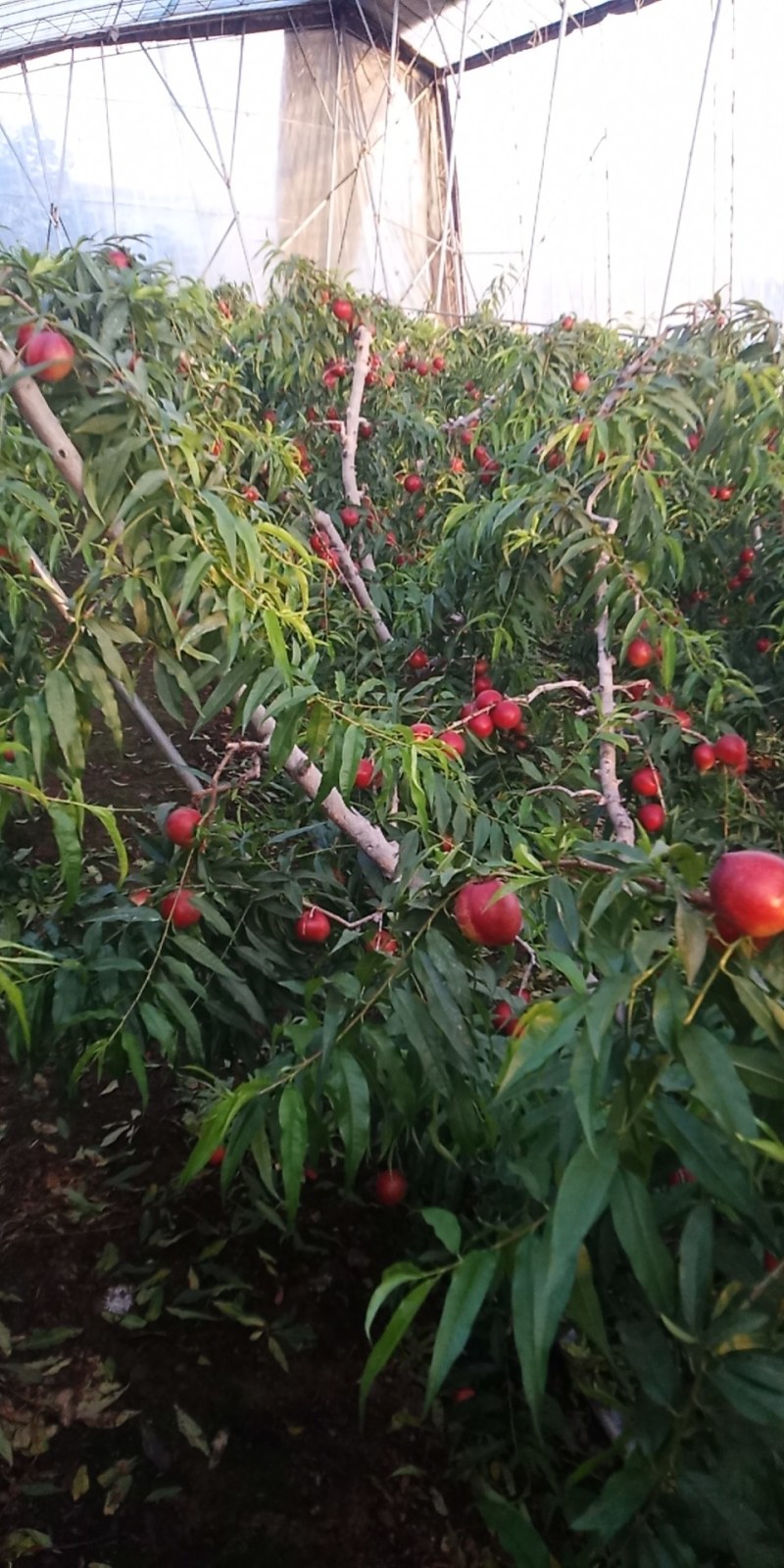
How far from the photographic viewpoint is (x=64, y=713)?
1190 millimetres

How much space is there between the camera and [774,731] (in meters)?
2.87

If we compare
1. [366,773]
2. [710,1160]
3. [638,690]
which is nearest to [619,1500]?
[710,1160]

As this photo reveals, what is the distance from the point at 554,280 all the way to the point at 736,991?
9351 millimetres

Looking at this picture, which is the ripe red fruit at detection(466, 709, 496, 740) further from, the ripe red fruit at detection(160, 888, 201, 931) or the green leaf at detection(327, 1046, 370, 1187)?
the green leaf at detection(327, 1046, 370, 1187)

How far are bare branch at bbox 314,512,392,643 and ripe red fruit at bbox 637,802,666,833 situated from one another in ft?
3.64

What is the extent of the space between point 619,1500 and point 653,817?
1.61m

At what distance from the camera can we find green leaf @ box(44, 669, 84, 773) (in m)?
1.18

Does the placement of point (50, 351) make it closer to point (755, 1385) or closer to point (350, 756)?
point (350, 756)

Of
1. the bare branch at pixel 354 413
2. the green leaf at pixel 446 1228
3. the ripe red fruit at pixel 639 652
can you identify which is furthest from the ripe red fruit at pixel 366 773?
the bare branch at pixel 354 413

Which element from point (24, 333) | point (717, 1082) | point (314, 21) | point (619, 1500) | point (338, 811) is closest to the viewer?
point (717, 1082)

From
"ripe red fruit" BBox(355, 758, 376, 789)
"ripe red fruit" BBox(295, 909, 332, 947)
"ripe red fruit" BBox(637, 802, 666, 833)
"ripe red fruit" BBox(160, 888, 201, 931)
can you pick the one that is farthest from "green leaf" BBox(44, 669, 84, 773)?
"ripe red fruit" BBox(637, 802, 666, 833)

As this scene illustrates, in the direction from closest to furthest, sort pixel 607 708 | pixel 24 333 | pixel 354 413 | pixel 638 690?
pixel 24 333 → pixel 607 708 → pixel 638 690 → pixel 354 413

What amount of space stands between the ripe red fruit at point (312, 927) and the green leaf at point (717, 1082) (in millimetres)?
931

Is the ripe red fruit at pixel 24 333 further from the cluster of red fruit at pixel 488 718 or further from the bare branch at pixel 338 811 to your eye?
the cluster of red fruit at pixel 488 718
